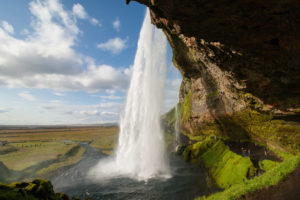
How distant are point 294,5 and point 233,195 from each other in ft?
39.2

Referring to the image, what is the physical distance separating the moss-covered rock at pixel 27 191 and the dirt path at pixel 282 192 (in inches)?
532

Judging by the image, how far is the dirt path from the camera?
8.45 meters

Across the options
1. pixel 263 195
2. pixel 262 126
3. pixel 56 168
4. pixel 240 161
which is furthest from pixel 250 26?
pixel 56 168

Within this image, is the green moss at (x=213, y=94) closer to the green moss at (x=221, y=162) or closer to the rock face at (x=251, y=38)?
the green moss at (x=221, y=162)

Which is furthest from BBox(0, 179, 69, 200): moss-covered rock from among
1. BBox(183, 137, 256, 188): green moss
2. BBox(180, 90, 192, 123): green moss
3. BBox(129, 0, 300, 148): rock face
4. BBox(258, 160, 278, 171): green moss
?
BBox(180, 90, 192, 123): green moss

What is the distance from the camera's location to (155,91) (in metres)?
28.2

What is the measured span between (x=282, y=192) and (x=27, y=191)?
16188mm

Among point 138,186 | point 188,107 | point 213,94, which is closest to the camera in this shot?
point 138,186

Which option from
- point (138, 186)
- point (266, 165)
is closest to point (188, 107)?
point (266, 165)

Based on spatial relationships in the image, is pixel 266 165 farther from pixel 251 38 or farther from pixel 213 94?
pixel 213 94

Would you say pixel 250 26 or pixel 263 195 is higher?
pixel 250 26

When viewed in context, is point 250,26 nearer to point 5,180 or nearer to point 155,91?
point 155,91

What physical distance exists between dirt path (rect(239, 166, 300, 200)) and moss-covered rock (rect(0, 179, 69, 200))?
13507 millimetres

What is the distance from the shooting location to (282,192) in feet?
28.9
